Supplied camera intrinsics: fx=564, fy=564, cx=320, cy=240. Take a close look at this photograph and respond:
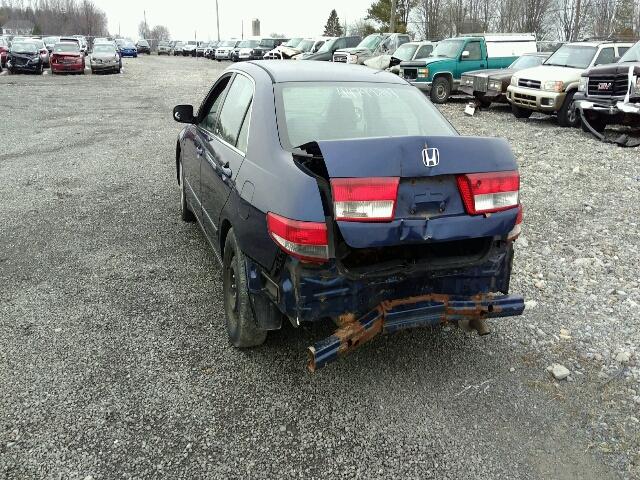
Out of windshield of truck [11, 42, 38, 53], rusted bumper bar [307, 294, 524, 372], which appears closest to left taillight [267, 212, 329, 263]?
rusted bumper bar [307, 294, 524, 372]

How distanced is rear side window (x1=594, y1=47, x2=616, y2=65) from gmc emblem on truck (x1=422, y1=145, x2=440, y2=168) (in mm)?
12657

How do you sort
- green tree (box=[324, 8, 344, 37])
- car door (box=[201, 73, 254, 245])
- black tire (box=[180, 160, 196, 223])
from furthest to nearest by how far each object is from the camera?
1. green tree (box=[324, 8, 344, 37])
2. black tire (box=[180, 160, 196, 223])
3. car door (box=[201, 73, 254, 245])

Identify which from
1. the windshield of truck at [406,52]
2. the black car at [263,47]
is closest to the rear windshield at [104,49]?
the black car at [263,47]

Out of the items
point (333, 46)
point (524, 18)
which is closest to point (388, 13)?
point (524, 18)

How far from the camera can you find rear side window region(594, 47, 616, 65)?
13336mm

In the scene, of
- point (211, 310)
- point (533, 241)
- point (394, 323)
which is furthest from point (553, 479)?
point (533, 241)

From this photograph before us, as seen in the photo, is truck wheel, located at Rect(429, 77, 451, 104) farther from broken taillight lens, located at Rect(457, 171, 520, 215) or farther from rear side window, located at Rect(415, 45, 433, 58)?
broken taillight lens, located at Rect(457, 171, 520, 215)

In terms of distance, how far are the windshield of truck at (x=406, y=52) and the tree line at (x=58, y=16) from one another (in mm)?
88930

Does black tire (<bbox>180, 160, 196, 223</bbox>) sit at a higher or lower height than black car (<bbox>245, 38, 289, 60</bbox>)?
lower

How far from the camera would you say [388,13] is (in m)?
51.5

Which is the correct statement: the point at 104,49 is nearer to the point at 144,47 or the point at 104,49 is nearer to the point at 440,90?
the point at 440,90

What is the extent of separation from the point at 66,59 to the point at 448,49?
18887 mm

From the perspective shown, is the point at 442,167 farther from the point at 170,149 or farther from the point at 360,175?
the point at 170,149

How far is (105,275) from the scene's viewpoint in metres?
4.73
